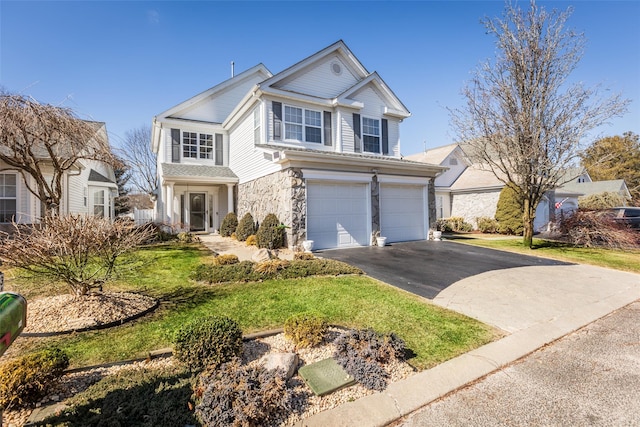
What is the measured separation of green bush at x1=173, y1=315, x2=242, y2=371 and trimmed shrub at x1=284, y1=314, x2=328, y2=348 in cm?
71

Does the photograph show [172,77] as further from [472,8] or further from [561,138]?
[561,138]

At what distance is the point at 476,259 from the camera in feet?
29.7

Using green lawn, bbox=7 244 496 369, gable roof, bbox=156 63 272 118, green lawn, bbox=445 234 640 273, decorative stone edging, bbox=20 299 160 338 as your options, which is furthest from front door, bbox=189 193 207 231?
green lawn, bbox=445 234 640 273

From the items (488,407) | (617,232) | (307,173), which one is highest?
(307,173)

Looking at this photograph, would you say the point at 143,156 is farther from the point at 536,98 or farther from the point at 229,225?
the point at 536,98

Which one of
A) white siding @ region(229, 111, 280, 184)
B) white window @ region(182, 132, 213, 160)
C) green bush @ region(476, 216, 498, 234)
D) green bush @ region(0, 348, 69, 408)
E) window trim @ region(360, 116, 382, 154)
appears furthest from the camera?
green bush @ region(476, 216, 498, 234)

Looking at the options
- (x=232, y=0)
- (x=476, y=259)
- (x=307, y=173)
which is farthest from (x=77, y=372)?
(x=232, y=0)

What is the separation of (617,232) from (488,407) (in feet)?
48.2

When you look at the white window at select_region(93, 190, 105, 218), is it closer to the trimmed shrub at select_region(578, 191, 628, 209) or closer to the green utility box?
the green utility box

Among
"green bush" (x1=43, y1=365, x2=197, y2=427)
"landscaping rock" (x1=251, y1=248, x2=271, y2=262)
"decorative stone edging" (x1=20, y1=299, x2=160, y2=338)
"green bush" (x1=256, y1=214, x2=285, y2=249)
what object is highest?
"green bush" (x1=256, y1=214, x2=285, y2=249)

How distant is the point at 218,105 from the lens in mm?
16578

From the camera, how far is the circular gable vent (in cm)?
1411

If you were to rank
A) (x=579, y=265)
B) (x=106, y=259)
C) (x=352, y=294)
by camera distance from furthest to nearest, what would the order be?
(x=579, y=265) < (x=352, y=294) < (x=106, y=259)

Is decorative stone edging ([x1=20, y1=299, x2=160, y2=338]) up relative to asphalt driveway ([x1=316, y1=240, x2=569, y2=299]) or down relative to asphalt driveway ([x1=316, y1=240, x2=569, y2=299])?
down
